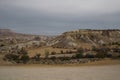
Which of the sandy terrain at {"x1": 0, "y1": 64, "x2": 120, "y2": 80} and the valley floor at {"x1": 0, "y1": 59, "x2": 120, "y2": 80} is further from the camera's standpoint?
the valley floor at {"x1": 0, "y1": 59, "x2": 120, "y2": 80}

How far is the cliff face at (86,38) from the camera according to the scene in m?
108

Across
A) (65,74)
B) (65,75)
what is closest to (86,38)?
(65,74)

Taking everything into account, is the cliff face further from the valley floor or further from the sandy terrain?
the sandy terrain

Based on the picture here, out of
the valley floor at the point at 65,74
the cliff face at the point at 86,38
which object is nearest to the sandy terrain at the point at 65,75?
the valley floor at the point at 65,74

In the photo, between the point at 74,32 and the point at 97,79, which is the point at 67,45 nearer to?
the point at 74,32

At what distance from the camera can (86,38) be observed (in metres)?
115

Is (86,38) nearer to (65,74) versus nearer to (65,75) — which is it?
(65,74)

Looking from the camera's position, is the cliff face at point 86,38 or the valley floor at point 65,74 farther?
the cliff face at point 86,38

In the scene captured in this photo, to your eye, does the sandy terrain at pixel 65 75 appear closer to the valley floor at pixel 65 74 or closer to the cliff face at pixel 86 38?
the valley floor at pixel 65 74

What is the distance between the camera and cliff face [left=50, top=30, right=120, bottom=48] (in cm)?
10806

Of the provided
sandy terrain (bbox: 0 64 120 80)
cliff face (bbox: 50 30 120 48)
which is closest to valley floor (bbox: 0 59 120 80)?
sandy terrain (bbox: 0 64 120 80)

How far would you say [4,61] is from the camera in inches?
2768

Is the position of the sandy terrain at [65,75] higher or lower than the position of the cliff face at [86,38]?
lower

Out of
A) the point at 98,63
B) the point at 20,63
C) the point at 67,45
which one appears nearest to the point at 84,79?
the point at 98,63
